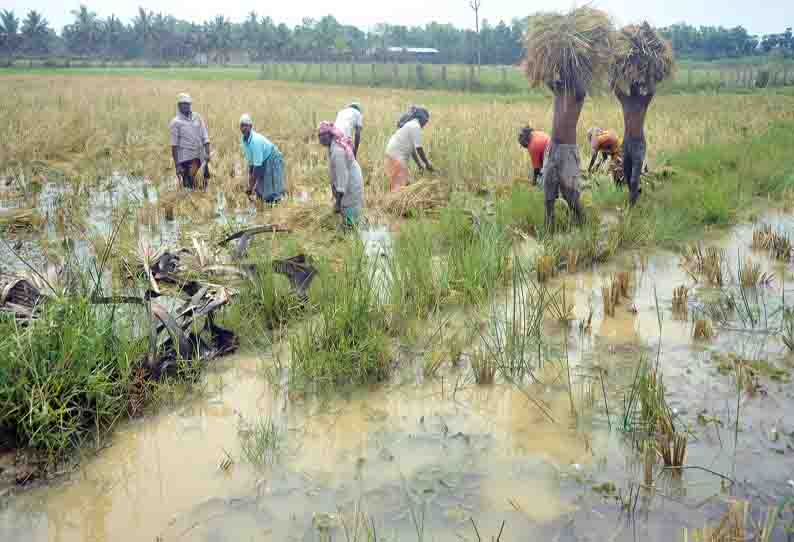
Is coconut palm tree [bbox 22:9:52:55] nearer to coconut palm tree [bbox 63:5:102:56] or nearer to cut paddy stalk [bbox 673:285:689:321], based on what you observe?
coconut palm tree [bbox 63:5:102:56]

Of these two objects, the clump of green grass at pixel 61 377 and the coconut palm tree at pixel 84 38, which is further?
the coconut palm tree at pixel 84 38

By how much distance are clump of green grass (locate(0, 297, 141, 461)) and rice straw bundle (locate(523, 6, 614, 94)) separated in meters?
3.94

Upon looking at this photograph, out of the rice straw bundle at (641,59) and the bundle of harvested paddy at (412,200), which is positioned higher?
the rice straw bundle at (641,59)

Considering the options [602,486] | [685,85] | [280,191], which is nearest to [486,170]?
[280,191]

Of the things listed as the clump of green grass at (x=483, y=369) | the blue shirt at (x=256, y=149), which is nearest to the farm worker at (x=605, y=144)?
the blue shirt at (x=256, y=149)

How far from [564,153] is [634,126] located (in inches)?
60.6

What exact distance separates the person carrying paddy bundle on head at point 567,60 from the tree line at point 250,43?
5152 centimetres

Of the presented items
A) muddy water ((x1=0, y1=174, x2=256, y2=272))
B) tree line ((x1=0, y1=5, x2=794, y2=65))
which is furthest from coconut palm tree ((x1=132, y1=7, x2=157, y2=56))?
muddy water ((x1=0, y1=174, x2=256, y2=272))

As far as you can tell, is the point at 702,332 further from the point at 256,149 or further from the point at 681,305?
the point at 256,149

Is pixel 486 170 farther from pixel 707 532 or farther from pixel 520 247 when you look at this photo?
pixel 707 532

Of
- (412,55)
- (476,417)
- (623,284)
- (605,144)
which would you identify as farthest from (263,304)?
(412,55)

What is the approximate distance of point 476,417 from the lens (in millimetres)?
3252

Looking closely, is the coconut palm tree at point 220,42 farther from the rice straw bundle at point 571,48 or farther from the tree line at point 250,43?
the rice straw bundle at point 571,48

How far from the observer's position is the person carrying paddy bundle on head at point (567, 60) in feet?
17.6
